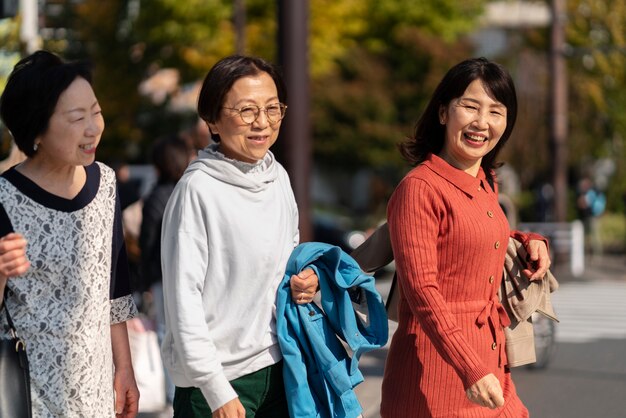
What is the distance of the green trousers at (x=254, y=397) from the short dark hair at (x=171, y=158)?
13.5 feet

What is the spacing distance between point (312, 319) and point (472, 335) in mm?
495

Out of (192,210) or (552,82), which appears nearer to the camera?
(192,210)

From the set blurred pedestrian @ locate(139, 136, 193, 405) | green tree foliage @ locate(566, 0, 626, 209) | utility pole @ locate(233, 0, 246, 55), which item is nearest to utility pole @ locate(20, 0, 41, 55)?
blurred pedestrian @ locate(139, 136, 193, 405)

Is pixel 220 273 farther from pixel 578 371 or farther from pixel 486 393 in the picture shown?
pixel 578 371

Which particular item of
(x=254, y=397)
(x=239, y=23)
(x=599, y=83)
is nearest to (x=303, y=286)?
(x=254, y=397)

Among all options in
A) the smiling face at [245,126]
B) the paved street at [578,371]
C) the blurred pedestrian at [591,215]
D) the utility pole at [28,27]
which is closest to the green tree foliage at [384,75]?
the blurred pedestrian at [591,215]

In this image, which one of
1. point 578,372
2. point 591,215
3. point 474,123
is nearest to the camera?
point 474,123

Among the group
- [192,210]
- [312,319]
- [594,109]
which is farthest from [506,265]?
[594,109]

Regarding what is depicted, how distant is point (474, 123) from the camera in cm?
378

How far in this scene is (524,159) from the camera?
32.4m

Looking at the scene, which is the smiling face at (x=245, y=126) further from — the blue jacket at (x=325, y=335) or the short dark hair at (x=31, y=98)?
the short dark hair at (x=31, y=98)

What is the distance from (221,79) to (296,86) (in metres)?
4.61

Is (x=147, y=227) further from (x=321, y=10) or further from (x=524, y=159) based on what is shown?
(x=524, y=159)

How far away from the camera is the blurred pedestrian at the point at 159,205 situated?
7461mm
